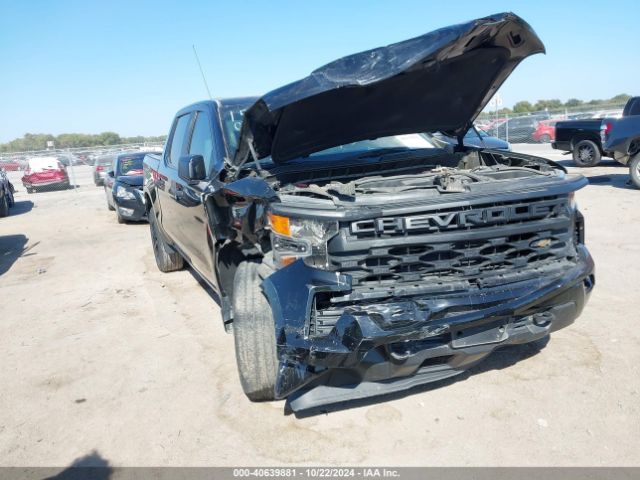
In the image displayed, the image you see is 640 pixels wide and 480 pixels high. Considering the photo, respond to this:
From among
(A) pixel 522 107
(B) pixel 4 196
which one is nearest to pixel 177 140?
(B) pixel 4 196

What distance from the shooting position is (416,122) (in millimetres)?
4035

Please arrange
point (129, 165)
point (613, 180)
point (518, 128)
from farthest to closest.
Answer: point (518, 128) < point (129, 165) < point (613, 180)

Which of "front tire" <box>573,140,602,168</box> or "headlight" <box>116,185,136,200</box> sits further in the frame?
"front tire" <box>573,140,602,168</box>

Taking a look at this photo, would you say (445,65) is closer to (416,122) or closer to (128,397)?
(416,122)

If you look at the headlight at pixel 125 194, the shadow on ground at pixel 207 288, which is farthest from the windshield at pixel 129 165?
the shadow on ground at pixel 207 288

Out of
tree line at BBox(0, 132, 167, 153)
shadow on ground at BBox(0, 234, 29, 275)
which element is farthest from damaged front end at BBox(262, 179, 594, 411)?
tree line at BBox(0, 132, 167, 153)

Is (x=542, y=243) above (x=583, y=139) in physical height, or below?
above

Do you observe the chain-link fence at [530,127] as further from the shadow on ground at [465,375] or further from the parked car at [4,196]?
the shadow on ground at [465,375]

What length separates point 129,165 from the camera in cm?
1169

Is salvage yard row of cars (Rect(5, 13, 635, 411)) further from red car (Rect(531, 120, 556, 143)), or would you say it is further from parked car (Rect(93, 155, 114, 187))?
red car (Rect(531, 120, 556, 143))

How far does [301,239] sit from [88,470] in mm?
1675

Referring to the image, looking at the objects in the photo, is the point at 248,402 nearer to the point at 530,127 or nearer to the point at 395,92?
the point at 395,92

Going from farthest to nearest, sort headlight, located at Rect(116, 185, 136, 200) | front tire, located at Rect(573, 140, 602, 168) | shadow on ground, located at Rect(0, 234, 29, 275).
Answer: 1. front tire, located at Rect(573, 140, 602, 168)
2. headlight, located at Rect(116, 185, 136, 200)
3. shadow on ground, located at Rect(0, 234, 29, 275)

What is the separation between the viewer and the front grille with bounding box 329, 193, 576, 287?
264cm
